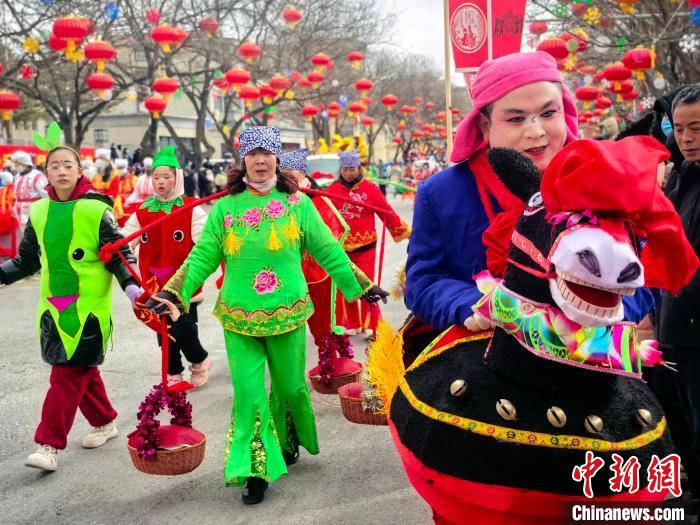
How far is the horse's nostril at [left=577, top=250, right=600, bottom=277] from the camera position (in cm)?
174

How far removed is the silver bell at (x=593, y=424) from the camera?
1938 millimetres

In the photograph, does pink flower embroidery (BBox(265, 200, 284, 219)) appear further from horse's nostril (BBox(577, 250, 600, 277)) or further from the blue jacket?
horse's nostril (BBox(577, 250, 600, 277))

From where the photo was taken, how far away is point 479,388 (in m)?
2.06

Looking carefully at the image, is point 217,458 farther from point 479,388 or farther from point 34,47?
point 34,47

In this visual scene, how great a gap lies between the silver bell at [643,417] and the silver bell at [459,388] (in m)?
0.45

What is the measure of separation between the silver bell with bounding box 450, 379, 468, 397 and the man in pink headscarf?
9.6 inches

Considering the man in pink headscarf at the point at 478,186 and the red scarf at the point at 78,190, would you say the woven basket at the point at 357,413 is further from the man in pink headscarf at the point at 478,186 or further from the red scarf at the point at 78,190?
the red scarf at the point at 78,190

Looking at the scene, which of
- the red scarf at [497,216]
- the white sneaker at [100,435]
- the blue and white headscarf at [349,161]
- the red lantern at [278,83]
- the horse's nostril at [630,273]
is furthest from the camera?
the red lantern at [278,83]

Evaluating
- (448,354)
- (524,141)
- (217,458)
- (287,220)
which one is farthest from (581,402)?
(217,458)

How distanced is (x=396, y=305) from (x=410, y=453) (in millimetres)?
7449

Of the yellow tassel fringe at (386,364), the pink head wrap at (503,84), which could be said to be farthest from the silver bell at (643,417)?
the pink head wrap at (503,84)

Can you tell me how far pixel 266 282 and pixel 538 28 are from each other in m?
13.9

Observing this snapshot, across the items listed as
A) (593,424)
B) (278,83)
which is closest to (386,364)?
(593,424)

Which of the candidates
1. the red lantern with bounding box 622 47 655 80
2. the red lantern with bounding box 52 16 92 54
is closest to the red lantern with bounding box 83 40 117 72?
the red lantern with bounding box 52 16 92 54
